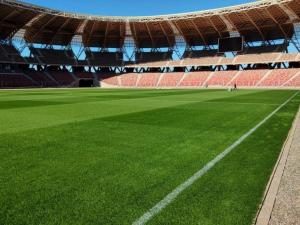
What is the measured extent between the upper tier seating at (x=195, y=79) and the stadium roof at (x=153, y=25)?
1035cm

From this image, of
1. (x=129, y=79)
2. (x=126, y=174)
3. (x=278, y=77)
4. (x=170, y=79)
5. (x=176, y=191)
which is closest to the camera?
(x=176, y=191)

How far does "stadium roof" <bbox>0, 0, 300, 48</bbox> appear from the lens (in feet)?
216

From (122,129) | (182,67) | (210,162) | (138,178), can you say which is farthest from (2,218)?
(182,67)

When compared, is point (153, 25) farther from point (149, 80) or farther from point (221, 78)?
point (221, 78)

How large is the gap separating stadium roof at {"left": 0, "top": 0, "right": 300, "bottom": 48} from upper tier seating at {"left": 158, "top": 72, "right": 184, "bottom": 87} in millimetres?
10265

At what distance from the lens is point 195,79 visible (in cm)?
8125

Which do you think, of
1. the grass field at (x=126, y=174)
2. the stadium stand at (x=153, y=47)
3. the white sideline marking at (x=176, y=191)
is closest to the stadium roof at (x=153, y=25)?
the stadium stand at (x=153, y=47)

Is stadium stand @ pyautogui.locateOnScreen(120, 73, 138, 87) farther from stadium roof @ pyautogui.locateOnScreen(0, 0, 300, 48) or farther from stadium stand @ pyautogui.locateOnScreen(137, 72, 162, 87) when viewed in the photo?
stadium roof @ pyautogui.locateOnScreen(0, 0, 300, 48)

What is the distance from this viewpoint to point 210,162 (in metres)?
6.68

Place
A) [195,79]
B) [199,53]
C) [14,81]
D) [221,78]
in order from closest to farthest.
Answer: [14,81] < [221,78] < [195,79] < [199,53]

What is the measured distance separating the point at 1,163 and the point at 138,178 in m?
2.84

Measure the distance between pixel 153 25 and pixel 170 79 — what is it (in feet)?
48.8

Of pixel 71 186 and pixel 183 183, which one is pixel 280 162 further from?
pixel 71 186

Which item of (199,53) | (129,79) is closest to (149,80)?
(129,79)
